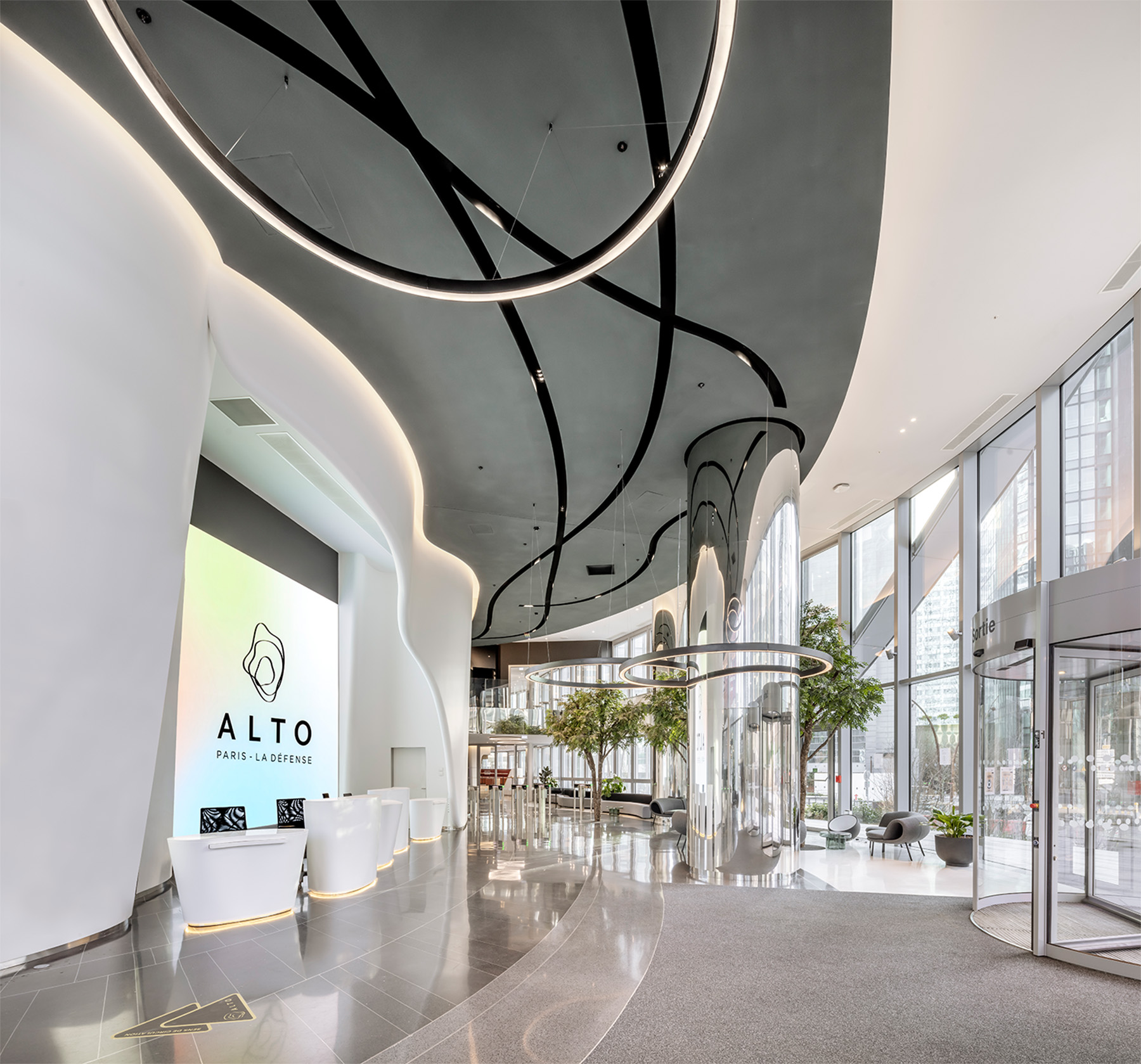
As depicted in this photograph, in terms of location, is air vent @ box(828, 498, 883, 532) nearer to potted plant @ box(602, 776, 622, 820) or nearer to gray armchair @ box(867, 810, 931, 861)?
gray armchair @ box(867, 810, 931, 861)

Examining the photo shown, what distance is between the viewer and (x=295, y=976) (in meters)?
5.70

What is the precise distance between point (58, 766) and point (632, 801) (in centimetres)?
2269

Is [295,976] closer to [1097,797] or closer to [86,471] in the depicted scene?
[86,471]

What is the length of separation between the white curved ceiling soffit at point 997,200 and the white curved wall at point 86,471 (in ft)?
20.4

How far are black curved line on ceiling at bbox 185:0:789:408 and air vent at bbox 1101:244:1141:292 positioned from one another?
4.96 m

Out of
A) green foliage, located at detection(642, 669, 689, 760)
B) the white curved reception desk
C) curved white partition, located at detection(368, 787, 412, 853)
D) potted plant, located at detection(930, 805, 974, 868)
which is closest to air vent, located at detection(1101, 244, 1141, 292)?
Answer: potted plant, located at detection(930, 805, 974, 868)

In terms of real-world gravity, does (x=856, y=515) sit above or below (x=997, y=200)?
below

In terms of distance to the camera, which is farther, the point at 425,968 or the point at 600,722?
the point at 600,722

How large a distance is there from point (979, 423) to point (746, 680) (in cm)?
637

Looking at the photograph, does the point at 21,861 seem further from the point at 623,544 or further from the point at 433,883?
the point at 623,544

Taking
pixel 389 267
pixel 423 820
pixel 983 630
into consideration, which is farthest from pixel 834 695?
pixel 389 267

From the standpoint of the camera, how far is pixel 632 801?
26.7 m

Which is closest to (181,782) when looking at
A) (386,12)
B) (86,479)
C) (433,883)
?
(433,883)

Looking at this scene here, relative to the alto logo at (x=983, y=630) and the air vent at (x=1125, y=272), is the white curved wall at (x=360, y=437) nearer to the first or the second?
the alto logo at (x=983, y=630)
